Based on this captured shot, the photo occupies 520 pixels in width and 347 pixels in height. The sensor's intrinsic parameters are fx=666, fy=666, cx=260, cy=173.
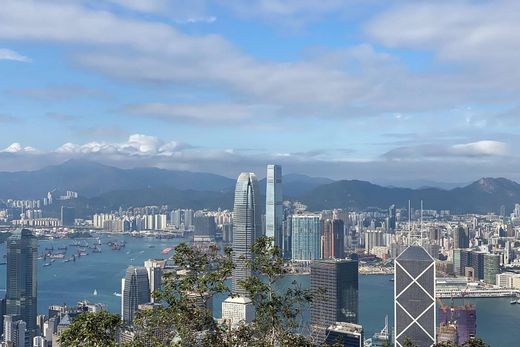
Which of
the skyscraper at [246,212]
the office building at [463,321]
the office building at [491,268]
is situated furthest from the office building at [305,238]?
the office building at [463,321]

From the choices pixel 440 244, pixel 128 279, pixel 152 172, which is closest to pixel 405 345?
pixel 128 279

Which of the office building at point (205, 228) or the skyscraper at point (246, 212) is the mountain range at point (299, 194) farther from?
the skyscraper at point (246, 212)

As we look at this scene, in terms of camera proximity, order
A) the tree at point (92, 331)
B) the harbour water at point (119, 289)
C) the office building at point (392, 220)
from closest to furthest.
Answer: the tree at point (92, 331), the harbour water at point (119, 289), the office building at point (392, 220)

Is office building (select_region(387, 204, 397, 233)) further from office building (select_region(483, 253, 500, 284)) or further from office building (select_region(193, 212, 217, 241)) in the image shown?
office building (select_region(483, 253, 500, 284))

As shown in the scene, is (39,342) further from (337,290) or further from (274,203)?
(274,203)

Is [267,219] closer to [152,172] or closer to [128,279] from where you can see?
[128,279]

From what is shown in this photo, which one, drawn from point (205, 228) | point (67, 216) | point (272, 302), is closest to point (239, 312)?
point (272, 302)

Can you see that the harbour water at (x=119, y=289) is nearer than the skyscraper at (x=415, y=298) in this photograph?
No
